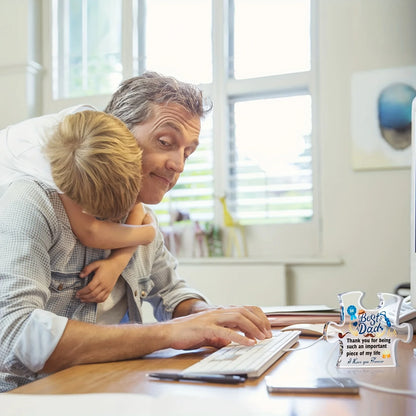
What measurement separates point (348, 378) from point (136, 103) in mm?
928

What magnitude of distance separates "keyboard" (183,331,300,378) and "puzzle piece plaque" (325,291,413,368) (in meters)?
0.11

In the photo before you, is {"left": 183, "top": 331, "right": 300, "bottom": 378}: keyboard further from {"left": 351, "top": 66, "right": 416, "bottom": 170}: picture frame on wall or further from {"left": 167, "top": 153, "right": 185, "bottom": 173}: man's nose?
{"left": 351, "top": 66, "right": 416, "bottom": 170}: picture frame on wall

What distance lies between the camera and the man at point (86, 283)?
3.05ft

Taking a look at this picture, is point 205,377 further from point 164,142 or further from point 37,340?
point 164,142

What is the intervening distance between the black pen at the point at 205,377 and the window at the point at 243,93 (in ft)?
8.33

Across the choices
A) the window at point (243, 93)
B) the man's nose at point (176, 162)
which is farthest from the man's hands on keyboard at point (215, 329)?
the window at point (243, 93)

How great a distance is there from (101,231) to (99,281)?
0.11 metres

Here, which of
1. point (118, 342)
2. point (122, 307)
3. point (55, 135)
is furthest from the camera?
point (122, 307)

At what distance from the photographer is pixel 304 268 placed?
3.14 m

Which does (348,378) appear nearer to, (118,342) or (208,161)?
(118,342)

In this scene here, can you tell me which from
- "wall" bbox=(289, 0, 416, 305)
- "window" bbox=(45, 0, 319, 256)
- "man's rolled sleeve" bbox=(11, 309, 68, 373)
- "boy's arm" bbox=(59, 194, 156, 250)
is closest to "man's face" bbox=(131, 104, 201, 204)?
"boy's arm" bbox=(59, 194, 156, 250)

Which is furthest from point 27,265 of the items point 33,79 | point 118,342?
point 33,79

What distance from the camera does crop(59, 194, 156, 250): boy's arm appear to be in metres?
1.13

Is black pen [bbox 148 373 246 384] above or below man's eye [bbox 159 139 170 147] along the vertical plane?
below
